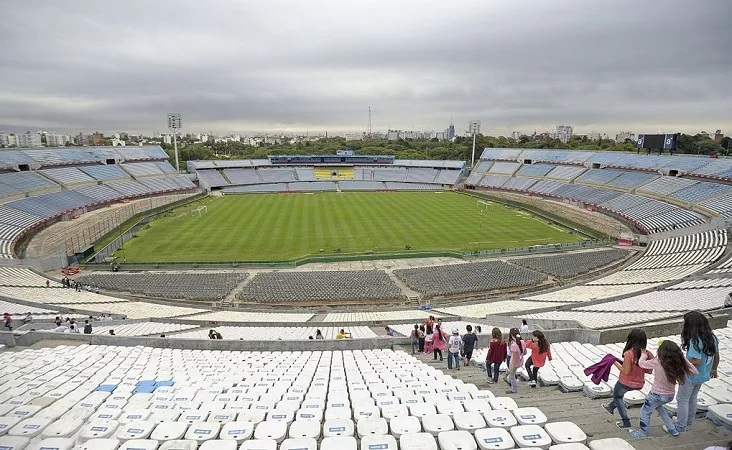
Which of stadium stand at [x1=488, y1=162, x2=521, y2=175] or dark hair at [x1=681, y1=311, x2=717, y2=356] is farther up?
stadium stand at [x1=488, y1=162, x2=521, y2=175]

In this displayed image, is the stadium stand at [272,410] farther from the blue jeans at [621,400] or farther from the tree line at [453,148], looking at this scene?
the tree line at [453,148]

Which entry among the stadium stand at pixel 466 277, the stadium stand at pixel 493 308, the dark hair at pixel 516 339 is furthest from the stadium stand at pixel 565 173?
the dark hair at pixel 516 339

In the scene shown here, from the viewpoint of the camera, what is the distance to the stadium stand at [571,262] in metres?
33.6

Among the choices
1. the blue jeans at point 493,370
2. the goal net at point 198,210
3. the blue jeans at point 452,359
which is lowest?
the goal net at point 198,210

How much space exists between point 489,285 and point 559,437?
25546 millimetres

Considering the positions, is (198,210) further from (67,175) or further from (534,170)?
(534,170)

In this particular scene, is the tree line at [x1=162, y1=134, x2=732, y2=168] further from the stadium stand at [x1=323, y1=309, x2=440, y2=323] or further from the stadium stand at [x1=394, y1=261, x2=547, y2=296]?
the stadium stand at [x1=323, y1=309, x2=440, y2=323]

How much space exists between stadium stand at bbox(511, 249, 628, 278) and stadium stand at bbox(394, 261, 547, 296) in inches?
61.3

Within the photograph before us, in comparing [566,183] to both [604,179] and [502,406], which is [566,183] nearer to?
[604,179]

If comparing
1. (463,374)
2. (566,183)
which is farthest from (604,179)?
(463,374)

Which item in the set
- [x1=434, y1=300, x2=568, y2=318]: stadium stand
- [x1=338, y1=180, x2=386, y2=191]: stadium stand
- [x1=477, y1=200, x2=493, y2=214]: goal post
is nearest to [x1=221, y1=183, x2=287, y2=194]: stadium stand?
[x1=338, y1=180, x2=386, y2=191]: stadium stand

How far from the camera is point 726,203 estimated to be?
148 ft

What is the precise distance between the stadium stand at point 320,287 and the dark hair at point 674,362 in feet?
75.2

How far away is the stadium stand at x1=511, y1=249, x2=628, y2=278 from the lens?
33625mm
